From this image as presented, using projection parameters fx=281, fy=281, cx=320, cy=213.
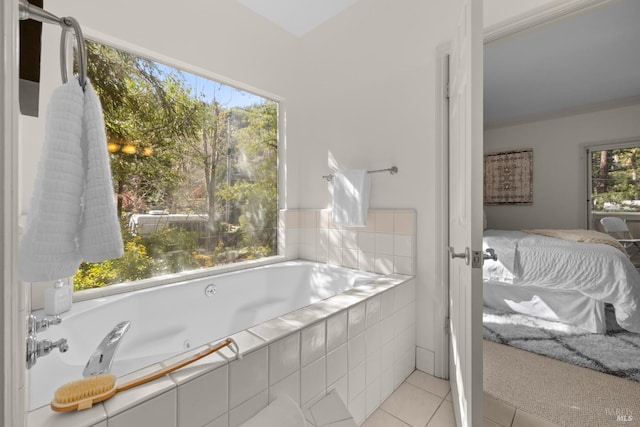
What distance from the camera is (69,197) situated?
0.54m

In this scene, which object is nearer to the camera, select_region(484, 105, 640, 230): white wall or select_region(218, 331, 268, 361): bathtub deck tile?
select_region(218, 331, 268, 361): bathtub deck tile

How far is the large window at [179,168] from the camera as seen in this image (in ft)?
5.57

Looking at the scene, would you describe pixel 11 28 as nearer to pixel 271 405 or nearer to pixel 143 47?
pixel 271 405

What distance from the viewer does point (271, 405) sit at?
0.92 meters

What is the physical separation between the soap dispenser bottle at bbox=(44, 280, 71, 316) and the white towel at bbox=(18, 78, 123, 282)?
1.08 metres

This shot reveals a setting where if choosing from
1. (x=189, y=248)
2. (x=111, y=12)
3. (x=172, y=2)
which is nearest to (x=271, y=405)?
(x=189, y=248)

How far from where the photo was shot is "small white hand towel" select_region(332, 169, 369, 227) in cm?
206

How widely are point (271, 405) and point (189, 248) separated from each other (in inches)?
55.2

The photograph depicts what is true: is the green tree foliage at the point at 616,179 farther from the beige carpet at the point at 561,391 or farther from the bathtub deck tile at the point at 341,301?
the bathtub deck tile at the point at 341,301

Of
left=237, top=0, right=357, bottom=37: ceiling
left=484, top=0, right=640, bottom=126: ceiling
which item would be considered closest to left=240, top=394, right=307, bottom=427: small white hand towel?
left=484, top=0, right=640, bottom=126: ceiling

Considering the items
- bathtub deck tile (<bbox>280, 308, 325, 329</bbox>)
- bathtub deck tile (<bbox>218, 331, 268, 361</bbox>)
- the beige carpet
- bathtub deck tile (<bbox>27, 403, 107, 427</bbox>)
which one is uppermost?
bathtub deck tile (<bbox>280, 308, 325, 329</bbox>)

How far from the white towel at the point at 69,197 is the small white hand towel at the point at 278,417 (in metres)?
0.66

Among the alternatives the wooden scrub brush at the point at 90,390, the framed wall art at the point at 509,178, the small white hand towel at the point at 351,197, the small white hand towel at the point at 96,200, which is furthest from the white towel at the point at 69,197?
the framed wall art at the point at 509,178

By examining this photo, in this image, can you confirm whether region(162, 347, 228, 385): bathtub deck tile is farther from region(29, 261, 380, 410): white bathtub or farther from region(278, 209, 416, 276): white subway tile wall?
region(278, 209, 416, 276): white subway tile wall
